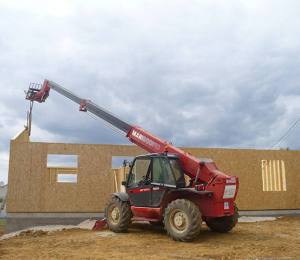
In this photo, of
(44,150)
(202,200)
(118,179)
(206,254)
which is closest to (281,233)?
(202,200)

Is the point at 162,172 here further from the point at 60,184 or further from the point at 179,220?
the point at 60,184

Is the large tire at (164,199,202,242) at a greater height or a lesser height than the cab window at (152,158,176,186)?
lesser

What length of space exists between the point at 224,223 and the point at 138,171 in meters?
2.67

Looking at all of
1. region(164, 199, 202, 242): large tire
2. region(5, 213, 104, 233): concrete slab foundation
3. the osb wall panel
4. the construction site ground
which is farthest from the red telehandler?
region(5, 213, 104, 233): concrete slab foundation

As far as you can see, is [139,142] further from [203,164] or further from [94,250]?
[94,250]

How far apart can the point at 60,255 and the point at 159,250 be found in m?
2.01

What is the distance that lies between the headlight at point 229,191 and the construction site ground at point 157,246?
1.03 meters

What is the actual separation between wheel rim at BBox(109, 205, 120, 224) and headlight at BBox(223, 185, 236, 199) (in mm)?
3123

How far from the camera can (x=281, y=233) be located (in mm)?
11008

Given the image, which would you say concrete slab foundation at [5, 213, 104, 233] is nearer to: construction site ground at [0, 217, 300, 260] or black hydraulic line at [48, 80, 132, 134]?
construction site ground at [0, 217, 300, 260]

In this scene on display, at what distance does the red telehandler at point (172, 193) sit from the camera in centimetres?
948

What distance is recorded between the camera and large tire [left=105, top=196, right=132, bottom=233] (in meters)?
11.0

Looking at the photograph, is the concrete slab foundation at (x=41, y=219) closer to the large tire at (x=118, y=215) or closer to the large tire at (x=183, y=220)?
the large tire at (x=118, y=215)

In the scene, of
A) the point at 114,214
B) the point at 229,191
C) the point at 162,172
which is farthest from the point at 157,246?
the point at 114,214
